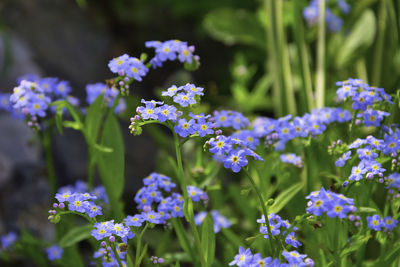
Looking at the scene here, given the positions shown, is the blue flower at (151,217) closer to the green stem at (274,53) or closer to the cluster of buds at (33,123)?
the cluster of buds at (33,123)

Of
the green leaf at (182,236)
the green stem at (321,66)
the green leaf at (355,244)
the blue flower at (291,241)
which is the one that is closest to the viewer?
the blue flower at (291,241)

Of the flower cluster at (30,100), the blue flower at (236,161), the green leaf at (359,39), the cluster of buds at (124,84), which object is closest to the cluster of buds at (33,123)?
the flower cluster at (30,100)

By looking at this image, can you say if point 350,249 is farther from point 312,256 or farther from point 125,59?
point 125,59

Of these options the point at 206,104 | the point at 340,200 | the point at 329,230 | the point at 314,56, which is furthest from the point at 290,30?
the point at 340,200

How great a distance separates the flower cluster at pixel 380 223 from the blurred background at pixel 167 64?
2.15 ft

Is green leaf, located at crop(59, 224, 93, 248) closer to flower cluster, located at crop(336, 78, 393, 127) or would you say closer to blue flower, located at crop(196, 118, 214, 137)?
blue flower, located at crop(196, 118, 214, 137)

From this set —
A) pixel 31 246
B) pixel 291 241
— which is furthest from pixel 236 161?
pixel 31 246

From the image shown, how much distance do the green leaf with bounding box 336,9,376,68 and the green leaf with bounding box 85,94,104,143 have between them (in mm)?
1701

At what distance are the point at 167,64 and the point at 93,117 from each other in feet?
7.25

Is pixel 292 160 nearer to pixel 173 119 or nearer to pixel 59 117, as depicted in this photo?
pixel 173 119

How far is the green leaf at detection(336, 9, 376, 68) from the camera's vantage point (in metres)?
2.91

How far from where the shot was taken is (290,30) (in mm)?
3646

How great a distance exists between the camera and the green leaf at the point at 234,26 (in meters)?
3.14

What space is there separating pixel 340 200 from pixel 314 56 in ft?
7.92
